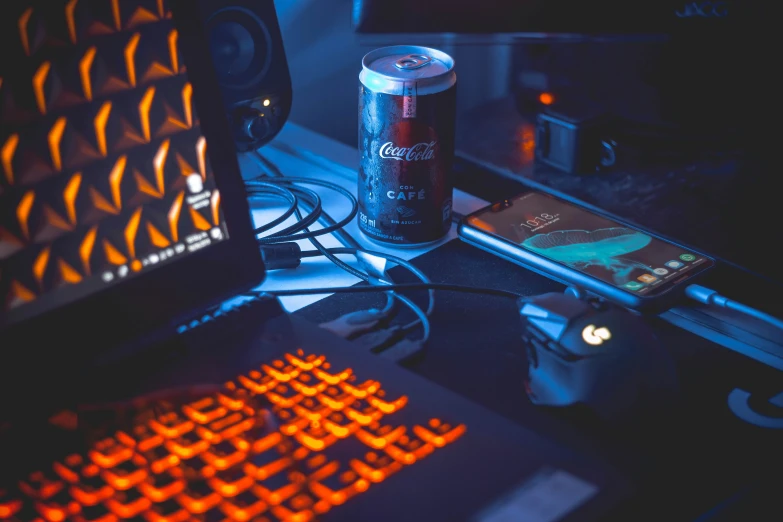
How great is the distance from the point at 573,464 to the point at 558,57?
69 centimetres

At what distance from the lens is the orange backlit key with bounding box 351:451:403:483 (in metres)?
0.43

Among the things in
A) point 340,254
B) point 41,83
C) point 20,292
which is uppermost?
point 41,83

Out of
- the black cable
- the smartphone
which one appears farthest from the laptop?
the smartphone

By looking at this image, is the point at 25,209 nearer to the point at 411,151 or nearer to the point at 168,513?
the point at 168,513

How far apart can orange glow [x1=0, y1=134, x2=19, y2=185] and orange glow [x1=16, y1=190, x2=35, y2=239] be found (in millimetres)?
13

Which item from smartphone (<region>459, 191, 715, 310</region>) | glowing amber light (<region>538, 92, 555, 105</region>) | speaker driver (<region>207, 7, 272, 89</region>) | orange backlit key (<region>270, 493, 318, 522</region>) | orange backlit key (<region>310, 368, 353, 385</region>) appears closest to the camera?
orange backlit key (<region>270, 493, 318, 522</region>)

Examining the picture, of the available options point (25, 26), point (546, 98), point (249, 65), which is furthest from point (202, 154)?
point (546, 98)

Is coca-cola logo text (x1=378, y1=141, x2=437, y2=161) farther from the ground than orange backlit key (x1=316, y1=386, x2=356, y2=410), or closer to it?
farther from the ground

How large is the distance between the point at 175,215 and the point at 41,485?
19cm

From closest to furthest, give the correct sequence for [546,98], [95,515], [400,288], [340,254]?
[95,515], [400,288], [340,254], [546,98]

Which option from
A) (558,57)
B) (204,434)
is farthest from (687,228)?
(204,434)

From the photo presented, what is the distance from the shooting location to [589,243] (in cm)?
72

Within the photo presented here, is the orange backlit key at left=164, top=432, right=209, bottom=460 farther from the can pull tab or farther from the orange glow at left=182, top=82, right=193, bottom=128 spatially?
the can pull tab

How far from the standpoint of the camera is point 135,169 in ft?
1.66
